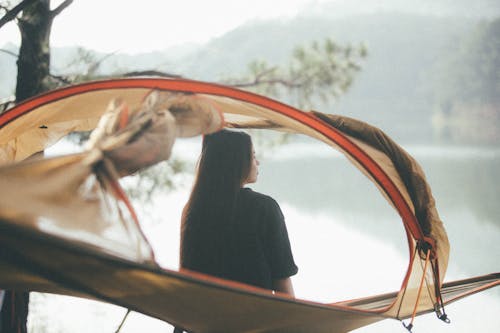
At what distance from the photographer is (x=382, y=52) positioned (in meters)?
43.1

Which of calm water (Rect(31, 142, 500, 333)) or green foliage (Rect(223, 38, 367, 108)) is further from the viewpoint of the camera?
calm water (Rect(31, 142, 500, 333))

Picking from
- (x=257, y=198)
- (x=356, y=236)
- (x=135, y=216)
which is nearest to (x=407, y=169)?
(x=257, y=198)

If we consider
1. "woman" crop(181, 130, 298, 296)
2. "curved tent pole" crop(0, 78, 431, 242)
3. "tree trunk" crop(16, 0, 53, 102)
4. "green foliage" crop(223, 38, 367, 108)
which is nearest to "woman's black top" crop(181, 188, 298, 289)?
"woman" crop(181, 130, 298, 296)

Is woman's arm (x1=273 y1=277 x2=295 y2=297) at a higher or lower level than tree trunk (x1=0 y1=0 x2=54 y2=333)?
lower

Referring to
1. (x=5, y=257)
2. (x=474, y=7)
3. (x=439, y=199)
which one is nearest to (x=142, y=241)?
(x=5, y=257)

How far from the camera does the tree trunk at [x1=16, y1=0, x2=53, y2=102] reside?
228cm

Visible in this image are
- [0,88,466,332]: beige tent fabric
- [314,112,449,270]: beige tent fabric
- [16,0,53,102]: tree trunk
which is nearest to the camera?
[0,88,466,332]: beige tent fabric

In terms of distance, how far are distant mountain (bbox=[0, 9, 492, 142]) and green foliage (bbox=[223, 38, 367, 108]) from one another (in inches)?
693

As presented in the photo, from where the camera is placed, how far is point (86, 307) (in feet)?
15.9

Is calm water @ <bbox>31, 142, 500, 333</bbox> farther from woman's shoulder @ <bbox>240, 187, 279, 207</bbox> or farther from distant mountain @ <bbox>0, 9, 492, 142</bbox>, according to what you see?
distant mountain @ <bbox>0, 9, 492, 142</bbox>

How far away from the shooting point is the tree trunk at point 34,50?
7.47ft

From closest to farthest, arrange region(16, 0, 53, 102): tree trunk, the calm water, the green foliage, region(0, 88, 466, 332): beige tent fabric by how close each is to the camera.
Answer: region(0, 88, 466, 332): beige tent fabric, region(16, 0, 53, 102): tree trunk, the green foliage, the calm water

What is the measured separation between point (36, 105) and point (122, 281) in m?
0.65

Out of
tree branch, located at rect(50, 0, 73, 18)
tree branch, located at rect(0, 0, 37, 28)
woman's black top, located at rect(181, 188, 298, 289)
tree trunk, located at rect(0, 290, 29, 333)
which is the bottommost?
tree trunk, located at rect(0, 290, 29, 333)
